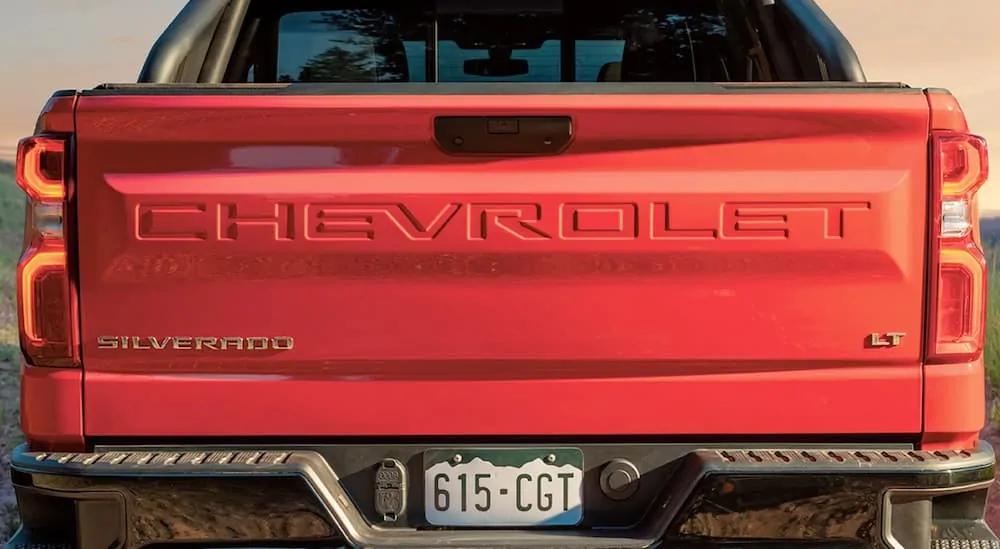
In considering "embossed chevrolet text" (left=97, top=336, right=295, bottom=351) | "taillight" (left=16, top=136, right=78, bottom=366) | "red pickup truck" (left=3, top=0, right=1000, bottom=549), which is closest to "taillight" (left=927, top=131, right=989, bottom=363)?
"red pickup truck" (left=3, top=0, right=1000, bottom=549)

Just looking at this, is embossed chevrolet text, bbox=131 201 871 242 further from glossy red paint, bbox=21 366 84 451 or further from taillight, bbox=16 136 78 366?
glossy red paint, bbox=21 366 84 451

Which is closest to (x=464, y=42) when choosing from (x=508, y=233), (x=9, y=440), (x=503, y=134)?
(x=503, y=134)

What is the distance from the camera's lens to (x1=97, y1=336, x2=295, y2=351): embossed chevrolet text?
2205mm

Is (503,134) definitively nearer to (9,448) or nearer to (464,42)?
(464,42)

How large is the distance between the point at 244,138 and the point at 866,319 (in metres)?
1.50

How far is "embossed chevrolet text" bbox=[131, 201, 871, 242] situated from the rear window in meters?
1.55

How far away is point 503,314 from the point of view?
2.20m

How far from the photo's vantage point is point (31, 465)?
2.24m

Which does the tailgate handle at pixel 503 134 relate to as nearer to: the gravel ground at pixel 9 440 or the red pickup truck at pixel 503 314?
the red pickup truck at pixel 503 314

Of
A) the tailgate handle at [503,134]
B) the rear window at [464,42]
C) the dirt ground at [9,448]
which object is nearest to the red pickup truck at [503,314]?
the tailgate handle at [503,134]

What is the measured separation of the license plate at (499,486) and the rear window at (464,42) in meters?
1.78

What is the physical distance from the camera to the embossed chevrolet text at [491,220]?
7.07 ft

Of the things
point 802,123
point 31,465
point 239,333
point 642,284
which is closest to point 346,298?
point 239,333

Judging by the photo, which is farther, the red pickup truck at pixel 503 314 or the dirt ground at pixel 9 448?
the dirt ground at pixel 9 448
